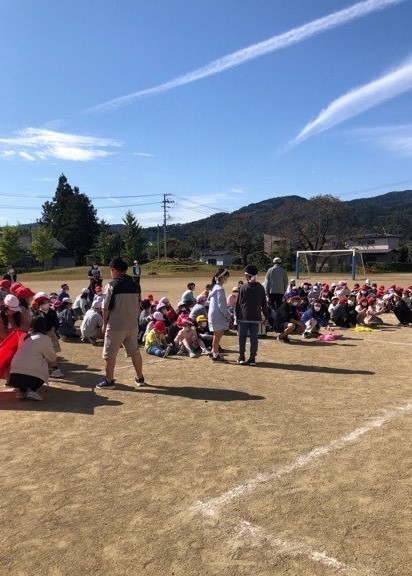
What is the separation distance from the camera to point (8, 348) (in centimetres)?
666

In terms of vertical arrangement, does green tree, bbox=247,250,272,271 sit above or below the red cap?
above

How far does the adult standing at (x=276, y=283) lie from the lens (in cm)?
1222

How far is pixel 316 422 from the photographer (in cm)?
545

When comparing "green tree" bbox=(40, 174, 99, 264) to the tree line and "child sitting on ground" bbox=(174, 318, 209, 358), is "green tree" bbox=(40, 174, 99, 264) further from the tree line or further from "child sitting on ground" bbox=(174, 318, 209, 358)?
"child sitting on ground" bbox=(174, 318, 209, 358)

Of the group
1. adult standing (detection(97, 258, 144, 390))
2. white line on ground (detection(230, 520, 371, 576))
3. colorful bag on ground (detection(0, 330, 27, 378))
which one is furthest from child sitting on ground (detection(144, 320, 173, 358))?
white line on ground (detection(230, 520, 371, 576))

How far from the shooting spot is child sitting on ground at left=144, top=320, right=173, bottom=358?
31.5 feet

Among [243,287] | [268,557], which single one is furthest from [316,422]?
[243,287]

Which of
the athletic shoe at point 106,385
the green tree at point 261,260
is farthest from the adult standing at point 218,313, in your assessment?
the green tree at point 261,260

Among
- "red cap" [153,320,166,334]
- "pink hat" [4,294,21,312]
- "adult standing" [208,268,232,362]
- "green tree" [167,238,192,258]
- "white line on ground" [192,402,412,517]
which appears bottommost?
"white line on ground" [192,402,412,517]

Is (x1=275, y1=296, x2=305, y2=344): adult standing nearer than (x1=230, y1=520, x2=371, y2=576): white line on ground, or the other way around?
(x1=230, y1=520, x2=371, y2=576): white line on ground

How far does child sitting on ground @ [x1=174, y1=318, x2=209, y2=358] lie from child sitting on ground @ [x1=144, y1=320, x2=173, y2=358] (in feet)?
0.76

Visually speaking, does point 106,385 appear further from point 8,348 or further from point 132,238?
point 132,238

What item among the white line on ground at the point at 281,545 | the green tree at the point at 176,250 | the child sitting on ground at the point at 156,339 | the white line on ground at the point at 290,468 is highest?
the green tree at the point at 176,250

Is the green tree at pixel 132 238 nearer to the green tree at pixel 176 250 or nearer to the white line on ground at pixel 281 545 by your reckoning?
the green tree at pixel 176 250
